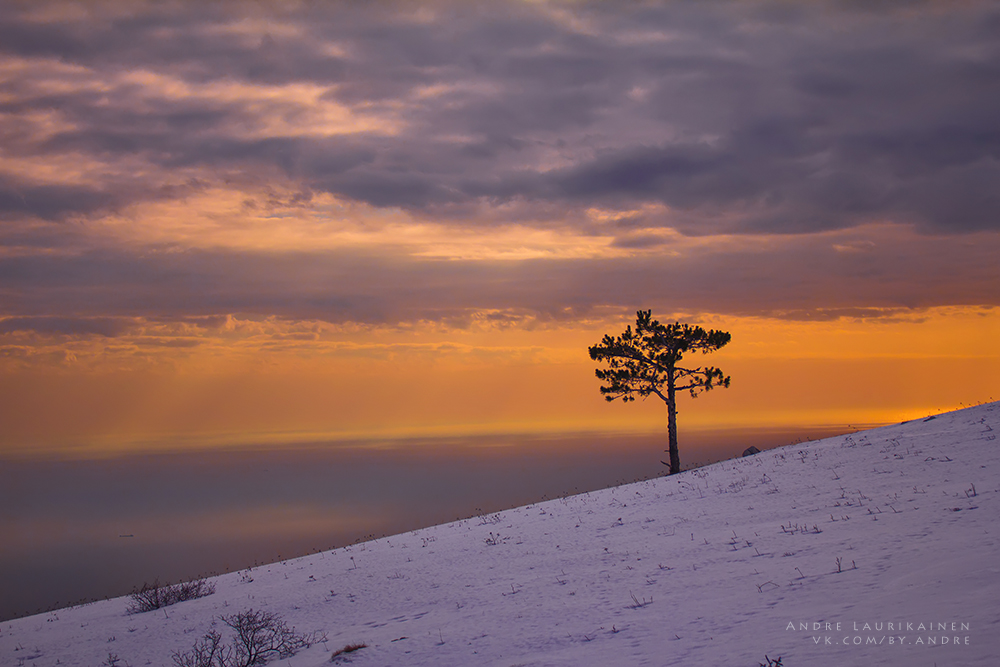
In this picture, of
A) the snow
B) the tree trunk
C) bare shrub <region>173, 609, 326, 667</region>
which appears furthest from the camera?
the tree trunk

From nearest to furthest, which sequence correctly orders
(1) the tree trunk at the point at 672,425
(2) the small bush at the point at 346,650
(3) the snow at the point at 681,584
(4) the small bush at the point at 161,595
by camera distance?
(3) the snow at the point at 681,584 → (2) the small bush at the point at 346,650 → (4) the small bush at the point at 161,595 → (1) the tree trunk at the point at 672,425

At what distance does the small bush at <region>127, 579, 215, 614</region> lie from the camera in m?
20.8

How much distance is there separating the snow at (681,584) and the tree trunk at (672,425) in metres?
11.1

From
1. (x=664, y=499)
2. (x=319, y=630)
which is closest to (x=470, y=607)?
(x=319, y=630)

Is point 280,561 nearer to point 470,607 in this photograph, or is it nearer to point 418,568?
point 418,568

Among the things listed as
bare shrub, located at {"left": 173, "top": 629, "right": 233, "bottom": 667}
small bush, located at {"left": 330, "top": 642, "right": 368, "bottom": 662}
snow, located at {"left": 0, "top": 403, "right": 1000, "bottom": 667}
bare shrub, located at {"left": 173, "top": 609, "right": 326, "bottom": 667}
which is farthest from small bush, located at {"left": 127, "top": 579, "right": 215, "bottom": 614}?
small bush, located at {"left": 330, "top": 642, "right": 368, "bottom": 662}

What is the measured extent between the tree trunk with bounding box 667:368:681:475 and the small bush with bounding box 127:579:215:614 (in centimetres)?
2601

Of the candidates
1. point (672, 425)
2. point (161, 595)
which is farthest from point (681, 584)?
point (672, 425)

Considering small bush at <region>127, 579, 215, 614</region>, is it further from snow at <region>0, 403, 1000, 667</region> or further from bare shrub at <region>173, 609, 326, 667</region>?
bare shrub at <region>173, 609, 326, 667</region>

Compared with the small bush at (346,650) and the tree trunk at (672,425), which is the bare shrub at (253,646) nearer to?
the small bush at (346,650)

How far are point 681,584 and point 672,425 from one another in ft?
90.1

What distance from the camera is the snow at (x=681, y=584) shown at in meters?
8.98

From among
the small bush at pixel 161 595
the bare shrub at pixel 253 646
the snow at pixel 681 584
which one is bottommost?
the small bush at pixel 161 595

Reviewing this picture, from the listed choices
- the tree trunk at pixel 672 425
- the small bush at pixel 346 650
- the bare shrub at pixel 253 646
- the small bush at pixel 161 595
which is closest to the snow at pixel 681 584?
the small bush at pixel 346 650
